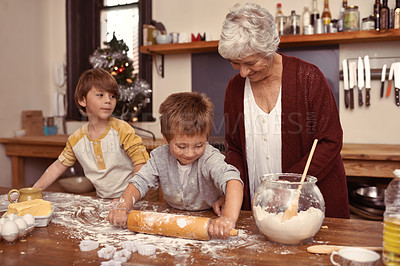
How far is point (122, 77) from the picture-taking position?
10.3 ft

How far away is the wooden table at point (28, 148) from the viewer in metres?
3.28

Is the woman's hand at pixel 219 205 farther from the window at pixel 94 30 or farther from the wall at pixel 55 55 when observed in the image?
the window at pixel 94 30

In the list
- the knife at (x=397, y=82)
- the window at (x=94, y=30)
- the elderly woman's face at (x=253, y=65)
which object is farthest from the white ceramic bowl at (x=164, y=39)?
the elderly woman's face at (x=253, y=65)

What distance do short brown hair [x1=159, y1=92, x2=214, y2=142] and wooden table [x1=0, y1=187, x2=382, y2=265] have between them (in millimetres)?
335

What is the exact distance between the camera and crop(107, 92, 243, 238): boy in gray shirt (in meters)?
1.26

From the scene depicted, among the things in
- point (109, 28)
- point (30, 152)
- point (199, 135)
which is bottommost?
point (30, 152)

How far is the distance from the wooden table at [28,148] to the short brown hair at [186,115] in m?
1.78

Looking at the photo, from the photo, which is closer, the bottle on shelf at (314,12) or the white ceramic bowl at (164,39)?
the bottle on shelf at (314,12)

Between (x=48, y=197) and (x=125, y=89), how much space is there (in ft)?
5.38

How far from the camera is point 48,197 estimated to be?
1.59 m

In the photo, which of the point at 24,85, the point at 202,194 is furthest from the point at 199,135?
the point at 24,85

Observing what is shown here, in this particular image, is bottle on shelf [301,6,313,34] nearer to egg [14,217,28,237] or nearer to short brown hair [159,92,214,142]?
short brown hair [159,92,214,142]

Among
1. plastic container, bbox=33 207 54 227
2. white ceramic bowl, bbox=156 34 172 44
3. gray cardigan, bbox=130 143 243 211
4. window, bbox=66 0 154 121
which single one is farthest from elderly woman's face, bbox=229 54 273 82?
window, bbox=66 0 154 121

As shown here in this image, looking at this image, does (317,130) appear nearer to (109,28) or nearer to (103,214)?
(103,214)
